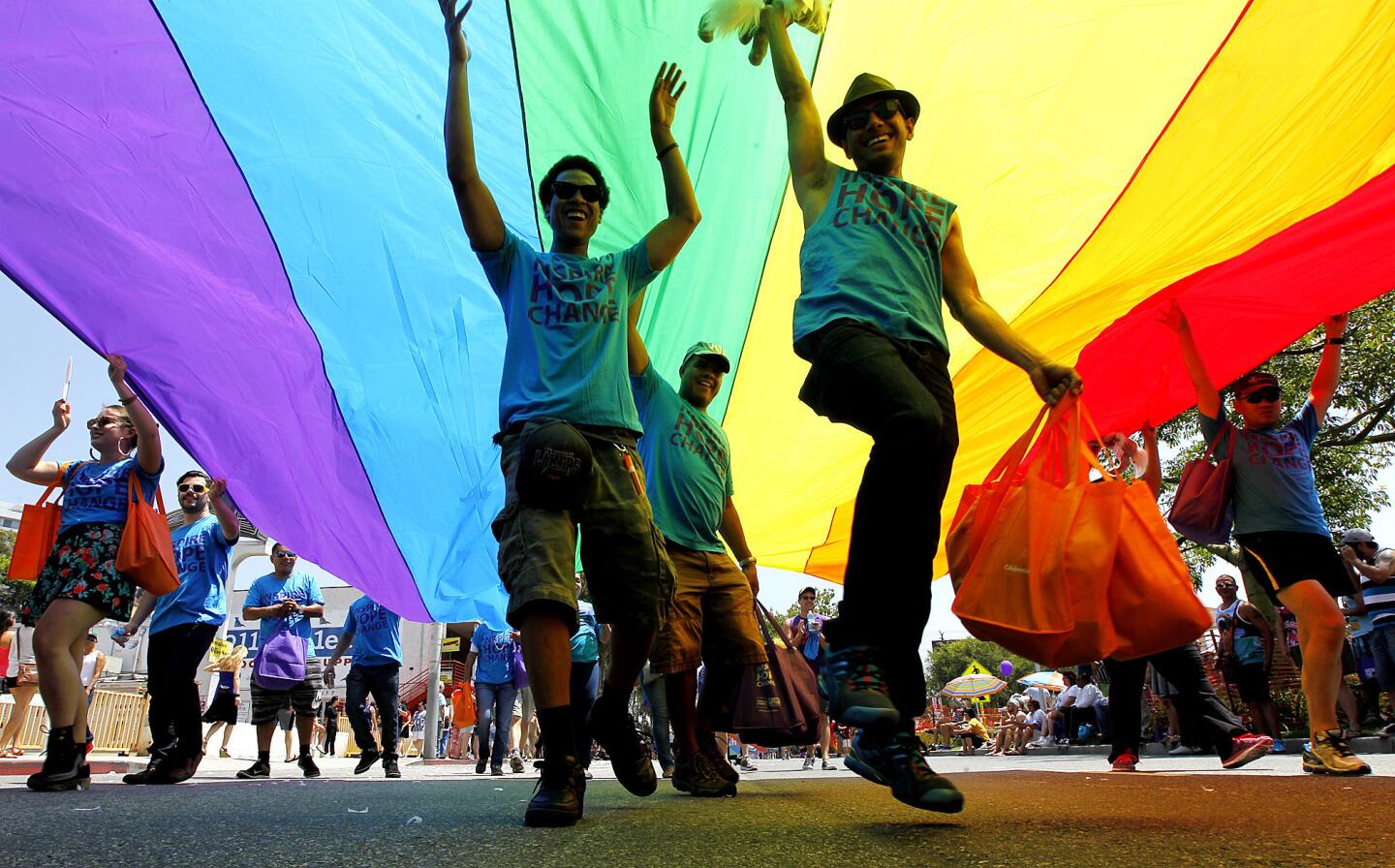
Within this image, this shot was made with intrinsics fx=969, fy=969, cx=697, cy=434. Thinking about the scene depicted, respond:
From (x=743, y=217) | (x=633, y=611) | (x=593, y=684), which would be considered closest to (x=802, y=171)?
(x=633, y=611)

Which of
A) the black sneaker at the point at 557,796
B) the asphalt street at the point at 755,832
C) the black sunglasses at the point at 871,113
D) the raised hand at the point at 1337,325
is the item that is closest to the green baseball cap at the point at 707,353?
the black sunglasses at the point at 871,113

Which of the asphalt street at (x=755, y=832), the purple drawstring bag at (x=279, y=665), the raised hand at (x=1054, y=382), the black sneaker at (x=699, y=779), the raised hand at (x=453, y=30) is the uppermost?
the raised hand at (x=453, y=30)

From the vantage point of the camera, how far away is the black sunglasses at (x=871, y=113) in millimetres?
2428

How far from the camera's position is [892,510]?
6.44ft

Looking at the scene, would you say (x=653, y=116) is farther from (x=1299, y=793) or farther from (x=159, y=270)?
(x=1299, y=793)

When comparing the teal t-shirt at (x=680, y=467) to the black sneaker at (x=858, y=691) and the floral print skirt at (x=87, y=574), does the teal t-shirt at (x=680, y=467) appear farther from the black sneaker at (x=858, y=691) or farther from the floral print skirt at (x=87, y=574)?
the floral print skirt at (x=87, y=574)

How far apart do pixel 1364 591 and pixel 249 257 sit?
6.95 metres

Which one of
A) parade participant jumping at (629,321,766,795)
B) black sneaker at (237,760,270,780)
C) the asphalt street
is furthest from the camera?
black sneaker at (237,760,270,780)

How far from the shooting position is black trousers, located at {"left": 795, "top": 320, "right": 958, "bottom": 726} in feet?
6.33

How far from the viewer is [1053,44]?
370cm

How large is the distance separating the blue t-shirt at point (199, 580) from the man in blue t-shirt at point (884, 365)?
143 inches

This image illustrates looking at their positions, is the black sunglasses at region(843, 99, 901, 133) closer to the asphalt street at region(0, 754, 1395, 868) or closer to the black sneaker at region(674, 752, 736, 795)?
the asphalt street at region(0, 754, 1395, 868)

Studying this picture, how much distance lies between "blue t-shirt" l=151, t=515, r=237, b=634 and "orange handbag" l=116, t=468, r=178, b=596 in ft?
2.90

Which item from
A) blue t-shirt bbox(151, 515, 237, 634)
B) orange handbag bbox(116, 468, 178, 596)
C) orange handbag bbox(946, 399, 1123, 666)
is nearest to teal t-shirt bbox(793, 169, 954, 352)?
orange handbag bbox(946, 399, 1123, 666)
